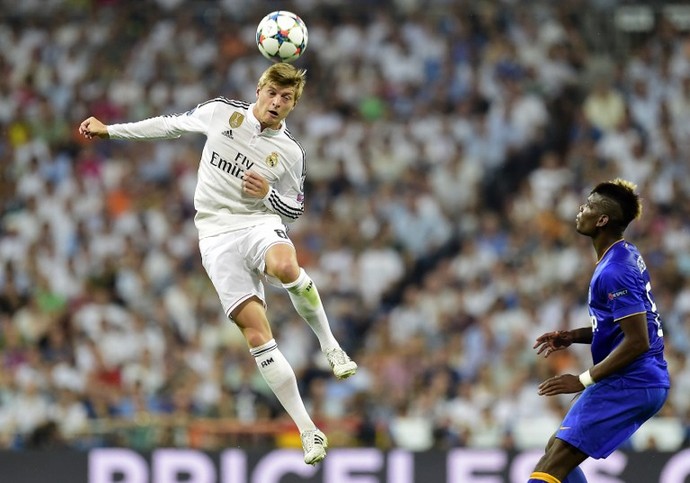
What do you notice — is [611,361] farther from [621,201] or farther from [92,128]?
[92,128]

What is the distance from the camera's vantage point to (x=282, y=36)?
8.55 m

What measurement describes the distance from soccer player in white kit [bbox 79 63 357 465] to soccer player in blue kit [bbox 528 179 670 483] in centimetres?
152

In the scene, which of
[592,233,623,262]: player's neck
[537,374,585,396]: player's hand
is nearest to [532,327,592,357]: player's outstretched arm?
[592,233,623,262]: player's neck

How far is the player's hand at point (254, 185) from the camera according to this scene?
834 centimetres

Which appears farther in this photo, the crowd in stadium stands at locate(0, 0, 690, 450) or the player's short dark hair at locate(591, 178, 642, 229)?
the crowd in stadium stands at locate(0, 0, 690, 450)

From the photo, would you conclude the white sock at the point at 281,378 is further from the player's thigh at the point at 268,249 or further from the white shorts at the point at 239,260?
the player's thigh at the point at 268,249

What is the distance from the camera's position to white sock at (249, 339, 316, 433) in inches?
335

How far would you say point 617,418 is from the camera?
306 inches

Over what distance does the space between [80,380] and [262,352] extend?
5.86 meters

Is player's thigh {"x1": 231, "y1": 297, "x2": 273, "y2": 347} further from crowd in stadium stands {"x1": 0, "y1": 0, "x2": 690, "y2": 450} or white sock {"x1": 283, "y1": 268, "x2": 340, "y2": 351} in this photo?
crowd in stadium stands {"x1": 0, "y1": 0, "x2": 690, "y2": 450}

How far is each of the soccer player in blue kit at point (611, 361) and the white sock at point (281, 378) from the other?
1.59 metres

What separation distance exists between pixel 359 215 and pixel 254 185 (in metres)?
7.24

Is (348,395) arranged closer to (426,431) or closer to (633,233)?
(426,431)

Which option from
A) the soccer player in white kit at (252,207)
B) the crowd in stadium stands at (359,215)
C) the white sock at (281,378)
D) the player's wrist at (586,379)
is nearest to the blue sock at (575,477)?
the player's wrist at (586,379)
